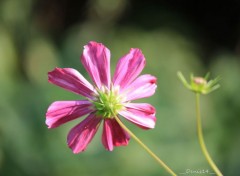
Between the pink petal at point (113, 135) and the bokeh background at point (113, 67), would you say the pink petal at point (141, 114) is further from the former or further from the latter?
the bokeh background at point (113, 67)

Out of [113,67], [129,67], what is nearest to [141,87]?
[129,67]

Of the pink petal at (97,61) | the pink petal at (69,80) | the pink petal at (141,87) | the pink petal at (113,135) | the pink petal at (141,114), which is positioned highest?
the pink petal at (97,61)

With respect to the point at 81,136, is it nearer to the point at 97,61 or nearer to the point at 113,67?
the point at 97,61

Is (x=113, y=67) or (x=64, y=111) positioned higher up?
(x=113, y=67)

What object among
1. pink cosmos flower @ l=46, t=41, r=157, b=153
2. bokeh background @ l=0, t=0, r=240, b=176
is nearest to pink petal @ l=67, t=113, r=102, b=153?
pink cosmos flower @ l=46, t=41, r=157, b=153

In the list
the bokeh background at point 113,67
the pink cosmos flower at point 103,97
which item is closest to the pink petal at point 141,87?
the pink cosmos flower at point 103,97

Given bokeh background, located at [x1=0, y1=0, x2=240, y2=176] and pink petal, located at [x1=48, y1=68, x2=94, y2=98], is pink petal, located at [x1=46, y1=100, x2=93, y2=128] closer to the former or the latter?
pink petal, located at [x1=48, y1=68, x2=94, y2=98]
